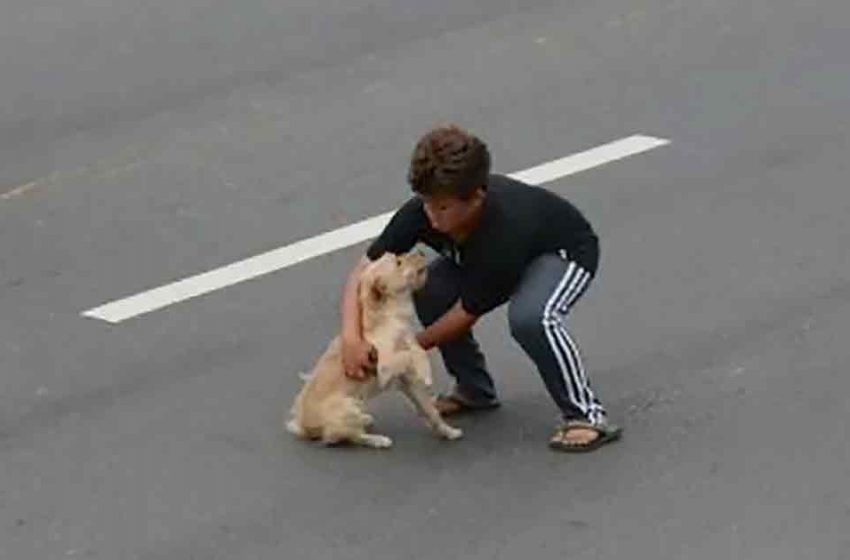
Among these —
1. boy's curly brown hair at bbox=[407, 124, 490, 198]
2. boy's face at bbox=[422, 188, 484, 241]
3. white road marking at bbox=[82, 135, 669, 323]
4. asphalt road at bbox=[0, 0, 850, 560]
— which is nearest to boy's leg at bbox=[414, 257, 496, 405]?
asphalt road at bbox=[0, 0, 850, 560]

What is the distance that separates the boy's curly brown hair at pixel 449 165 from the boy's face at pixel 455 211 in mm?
30

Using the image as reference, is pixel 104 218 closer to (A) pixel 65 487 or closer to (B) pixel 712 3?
(A) pixel 65 487

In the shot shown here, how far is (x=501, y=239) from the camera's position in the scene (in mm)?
7523

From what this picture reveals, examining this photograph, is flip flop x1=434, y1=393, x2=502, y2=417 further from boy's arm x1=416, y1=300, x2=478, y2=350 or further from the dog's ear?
the dog's ear

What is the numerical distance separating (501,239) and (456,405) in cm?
80

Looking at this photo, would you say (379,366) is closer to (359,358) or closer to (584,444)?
(359,358)

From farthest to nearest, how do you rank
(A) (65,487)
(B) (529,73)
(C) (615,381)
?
(B) (529,73)
(C) (615,381)
(A) (65,487)

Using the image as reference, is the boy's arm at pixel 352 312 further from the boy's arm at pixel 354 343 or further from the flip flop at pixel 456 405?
the flip flop at pixel 456 405

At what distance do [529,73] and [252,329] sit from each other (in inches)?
139

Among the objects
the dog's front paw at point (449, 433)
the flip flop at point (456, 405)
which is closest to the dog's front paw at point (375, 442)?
the dog's front paw at point (449, 433)

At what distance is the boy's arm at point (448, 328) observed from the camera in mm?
7641

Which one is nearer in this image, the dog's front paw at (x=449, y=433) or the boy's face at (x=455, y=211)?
the boy's face at (x=455, y=211)

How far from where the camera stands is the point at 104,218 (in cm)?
1016

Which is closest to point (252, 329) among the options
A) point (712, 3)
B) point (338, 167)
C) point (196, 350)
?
point (196, 350)
